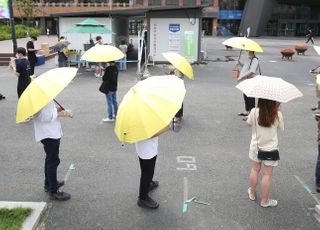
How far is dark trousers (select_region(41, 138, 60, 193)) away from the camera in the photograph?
5023mm

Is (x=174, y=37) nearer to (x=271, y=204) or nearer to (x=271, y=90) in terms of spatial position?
(x=271, y=204)

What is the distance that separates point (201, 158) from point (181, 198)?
68.7 inches

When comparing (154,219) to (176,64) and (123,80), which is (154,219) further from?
(123,80)

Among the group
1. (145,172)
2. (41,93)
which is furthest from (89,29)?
(145,172)

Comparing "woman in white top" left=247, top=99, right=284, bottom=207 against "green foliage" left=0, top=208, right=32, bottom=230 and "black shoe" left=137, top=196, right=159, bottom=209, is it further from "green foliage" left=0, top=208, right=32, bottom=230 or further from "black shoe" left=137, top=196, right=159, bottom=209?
"green foliage" left=0, top=208, right=32, bottom=230

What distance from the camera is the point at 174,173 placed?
247 inches

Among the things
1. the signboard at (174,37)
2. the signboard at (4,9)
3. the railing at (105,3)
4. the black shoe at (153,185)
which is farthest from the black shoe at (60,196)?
the railing at (105,3)

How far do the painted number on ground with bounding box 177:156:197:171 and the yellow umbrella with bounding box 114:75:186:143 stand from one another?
2.53 metres

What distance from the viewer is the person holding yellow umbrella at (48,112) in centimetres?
448

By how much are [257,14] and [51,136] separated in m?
49.5

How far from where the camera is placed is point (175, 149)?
745 cm

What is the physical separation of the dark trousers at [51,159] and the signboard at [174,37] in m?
15.6

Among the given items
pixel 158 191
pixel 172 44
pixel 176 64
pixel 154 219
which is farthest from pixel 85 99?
pixel 172 44

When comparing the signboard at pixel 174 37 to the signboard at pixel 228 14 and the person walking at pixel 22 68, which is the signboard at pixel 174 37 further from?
the signboard at pixel 228 14
